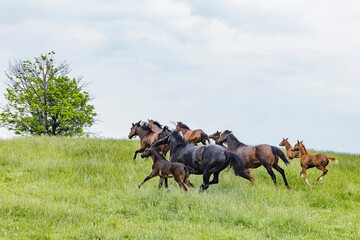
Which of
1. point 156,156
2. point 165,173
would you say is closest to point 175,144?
point 156,156

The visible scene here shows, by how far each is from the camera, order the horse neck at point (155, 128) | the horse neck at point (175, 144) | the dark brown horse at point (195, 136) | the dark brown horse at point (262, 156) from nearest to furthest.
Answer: the horse neck at point (175, 144), the dark brown horse at point (262, 156), the dark brown horse at point (195, 136), the horse neck at point (155, 128)

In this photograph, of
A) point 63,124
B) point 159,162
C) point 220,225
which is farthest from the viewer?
point 63,124

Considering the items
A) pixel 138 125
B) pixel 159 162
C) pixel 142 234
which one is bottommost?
pixel 142 234

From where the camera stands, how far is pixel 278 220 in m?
10.6

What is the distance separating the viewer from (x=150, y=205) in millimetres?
11477

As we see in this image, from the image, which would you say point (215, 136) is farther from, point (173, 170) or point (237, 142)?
point (173, 170)

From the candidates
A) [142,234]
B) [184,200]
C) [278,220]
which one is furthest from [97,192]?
[278,220]

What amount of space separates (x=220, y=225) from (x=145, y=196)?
113 inches

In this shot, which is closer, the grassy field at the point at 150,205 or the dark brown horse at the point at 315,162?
the grassy field at the point at 150,205

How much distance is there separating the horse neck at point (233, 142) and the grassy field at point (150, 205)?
50.3 inches

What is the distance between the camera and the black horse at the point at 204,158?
42.6ft

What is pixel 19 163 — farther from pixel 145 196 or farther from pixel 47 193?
pixel 145 196

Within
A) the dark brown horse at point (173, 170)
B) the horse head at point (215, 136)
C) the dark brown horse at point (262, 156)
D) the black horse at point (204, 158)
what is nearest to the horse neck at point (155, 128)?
the horse head at point (215, 136)

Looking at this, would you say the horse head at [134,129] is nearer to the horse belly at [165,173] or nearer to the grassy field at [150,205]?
the grassy field at [150,205]
